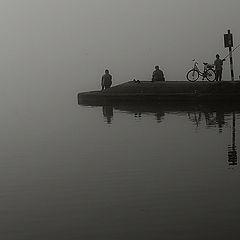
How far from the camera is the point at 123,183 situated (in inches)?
420

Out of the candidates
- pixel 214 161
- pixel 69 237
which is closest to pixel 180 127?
pixel 214 161

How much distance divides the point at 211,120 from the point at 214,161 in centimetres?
910

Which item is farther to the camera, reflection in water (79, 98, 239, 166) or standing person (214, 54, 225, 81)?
standing person (214, 54, 225, 81)

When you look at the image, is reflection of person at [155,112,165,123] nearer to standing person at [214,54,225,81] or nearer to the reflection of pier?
the reflection of pier

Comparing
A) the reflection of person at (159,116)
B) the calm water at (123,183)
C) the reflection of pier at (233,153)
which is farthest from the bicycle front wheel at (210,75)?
the reflection of pier at (233,153)

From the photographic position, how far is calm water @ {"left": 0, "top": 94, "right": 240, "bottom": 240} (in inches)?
308

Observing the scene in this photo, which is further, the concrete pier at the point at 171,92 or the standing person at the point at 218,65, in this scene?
the standing person at the point at 218,65

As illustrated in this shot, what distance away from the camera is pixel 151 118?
23.1 m

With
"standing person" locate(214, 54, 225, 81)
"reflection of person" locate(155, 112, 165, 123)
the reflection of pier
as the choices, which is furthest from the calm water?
"standing person" locate(214, 54, 225, 81)

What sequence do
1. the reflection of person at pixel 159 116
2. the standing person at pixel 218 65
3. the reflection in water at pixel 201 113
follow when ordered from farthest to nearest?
the standing person at pixel 218 65, the reflection of person at pixel 159 116, the reflection in water at pixel 201 113

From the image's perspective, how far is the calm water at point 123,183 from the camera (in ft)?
25.6

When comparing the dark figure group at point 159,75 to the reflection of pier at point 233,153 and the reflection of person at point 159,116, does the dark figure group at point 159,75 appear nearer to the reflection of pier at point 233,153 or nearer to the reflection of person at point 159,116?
the reflection of person at point 159,116

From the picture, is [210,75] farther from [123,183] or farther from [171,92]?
[123,183]

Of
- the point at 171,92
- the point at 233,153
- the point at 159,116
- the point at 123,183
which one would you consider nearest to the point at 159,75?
the point at 171,92
